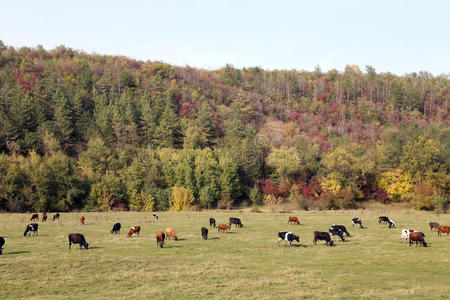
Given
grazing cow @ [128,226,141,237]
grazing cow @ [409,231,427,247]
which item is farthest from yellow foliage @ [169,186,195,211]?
grazing cow @ [409,231,427,247]

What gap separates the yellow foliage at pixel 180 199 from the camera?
79.0m

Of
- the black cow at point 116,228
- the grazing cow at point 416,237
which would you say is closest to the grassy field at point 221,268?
the grazing cow at point 416,237

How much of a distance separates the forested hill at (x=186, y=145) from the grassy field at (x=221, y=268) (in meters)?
45.9

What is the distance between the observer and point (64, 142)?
334ft

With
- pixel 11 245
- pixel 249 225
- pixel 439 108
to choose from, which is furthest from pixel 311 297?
pixel 439 108

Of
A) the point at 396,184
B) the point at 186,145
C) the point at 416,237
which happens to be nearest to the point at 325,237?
the point at 416,237

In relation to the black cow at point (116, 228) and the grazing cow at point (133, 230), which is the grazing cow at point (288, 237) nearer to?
the grazing cow at point (133, 230)

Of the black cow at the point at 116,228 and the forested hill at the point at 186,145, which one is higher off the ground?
the forested hill at the point at 186,145

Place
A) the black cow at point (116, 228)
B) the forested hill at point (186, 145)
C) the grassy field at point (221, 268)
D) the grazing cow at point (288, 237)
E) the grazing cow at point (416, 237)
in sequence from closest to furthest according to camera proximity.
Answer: the grassy field at point (221, 268) → the grazing cow at point (416, 237) → the grazing cow at point (288, 237) → the black cow at point (116, 228) → the forested hill at point (186, 145)

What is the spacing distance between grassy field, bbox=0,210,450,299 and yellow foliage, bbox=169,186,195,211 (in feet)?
146

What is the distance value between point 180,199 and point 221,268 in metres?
57.6

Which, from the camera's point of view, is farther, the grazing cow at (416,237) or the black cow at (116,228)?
the black cow at (116,228)

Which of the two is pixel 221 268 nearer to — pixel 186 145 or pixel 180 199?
pixel 180 199

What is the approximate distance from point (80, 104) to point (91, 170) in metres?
35.1
